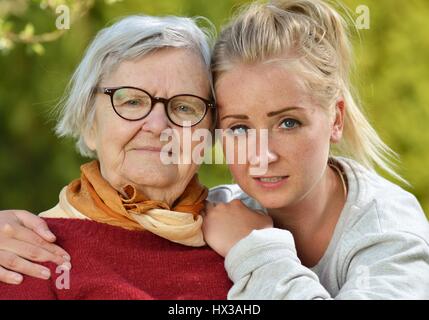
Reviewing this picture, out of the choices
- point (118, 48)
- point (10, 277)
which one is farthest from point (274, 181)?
point (10, 277)

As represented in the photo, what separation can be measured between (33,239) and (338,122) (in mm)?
1238

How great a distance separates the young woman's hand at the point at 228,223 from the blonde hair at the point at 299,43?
0.49 m

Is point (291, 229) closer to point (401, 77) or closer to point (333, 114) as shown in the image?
point (333, 114)

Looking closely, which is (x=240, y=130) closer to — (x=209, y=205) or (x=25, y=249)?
(x=209, y=205)

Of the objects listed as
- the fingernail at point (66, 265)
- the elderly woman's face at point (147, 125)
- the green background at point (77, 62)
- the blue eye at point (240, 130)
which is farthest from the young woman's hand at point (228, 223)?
the green background at point (77, 62)

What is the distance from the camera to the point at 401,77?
5684mm

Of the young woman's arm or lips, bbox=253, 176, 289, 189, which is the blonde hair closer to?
lips, bbox=253, 176, 289, 189

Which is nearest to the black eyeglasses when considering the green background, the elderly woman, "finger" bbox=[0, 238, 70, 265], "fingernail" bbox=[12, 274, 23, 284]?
the elderly woman

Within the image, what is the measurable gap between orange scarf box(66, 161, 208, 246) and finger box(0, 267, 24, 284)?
327 millimetres

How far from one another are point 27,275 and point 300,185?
102cm

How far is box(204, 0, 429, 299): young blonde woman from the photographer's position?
2.72 meters

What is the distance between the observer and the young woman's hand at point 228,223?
9.57 feet

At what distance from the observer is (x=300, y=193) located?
3.01 meters
